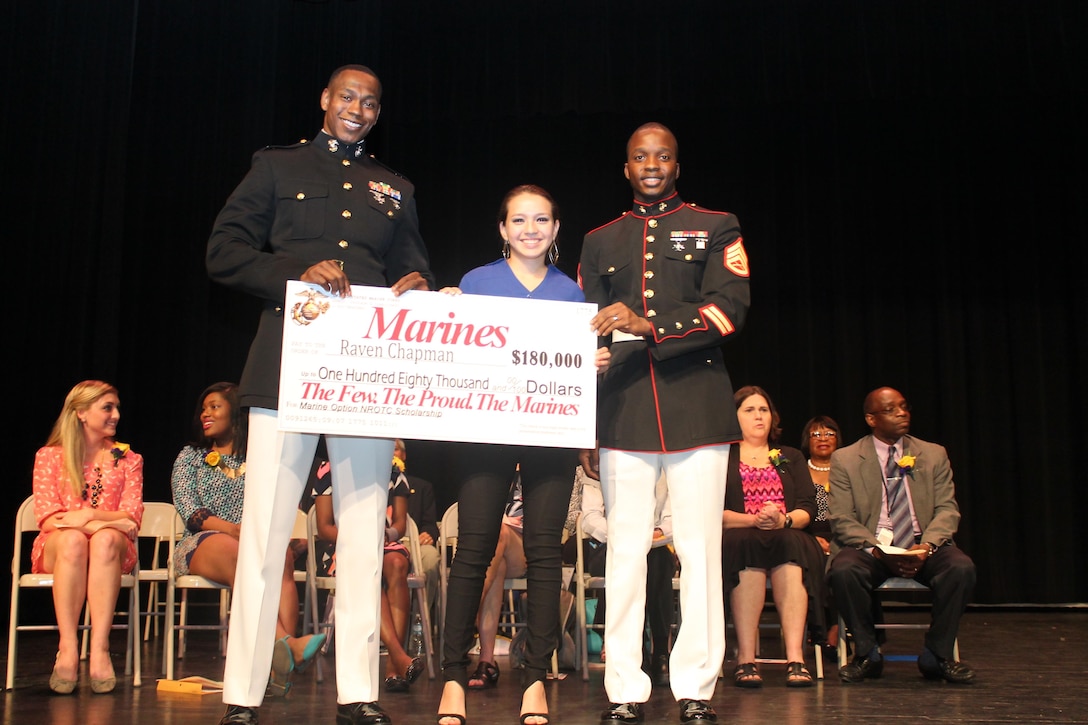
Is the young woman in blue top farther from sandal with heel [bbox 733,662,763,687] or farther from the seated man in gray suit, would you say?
the seated man in gray suit

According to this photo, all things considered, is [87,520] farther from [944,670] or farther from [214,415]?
[944,670]

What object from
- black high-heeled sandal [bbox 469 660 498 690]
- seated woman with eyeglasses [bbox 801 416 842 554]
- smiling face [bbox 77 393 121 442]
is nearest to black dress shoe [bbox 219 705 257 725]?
black high-heeled sandal [bbox 469 660 498 690]

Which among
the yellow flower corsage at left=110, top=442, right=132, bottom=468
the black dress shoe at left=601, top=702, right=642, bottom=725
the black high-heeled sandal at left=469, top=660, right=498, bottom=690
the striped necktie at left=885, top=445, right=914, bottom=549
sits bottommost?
the black high-heeled sandal at left=469, top=660, right=498, bottom=690

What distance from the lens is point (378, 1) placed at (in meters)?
7.43

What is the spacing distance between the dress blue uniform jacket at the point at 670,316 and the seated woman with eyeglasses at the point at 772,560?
1.27 m

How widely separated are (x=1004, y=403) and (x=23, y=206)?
7.38m

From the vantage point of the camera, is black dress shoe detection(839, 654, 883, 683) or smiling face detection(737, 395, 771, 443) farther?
smiling face detection(737, 395, 771, 443)

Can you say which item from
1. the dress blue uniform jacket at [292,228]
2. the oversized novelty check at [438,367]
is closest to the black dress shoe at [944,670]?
the oversized novelty check at [438,367]

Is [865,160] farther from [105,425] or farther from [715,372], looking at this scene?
[105,425]

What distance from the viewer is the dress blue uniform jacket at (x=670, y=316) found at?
2.99 meters

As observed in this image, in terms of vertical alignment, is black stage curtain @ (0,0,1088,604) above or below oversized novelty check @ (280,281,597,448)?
above

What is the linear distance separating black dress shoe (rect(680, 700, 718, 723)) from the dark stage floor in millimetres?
143

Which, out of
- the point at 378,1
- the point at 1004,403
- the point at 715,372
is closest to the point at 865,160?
the point at 1004,403

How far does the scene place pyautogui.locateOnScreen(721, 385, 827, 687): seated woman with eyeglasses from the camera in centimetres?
417
